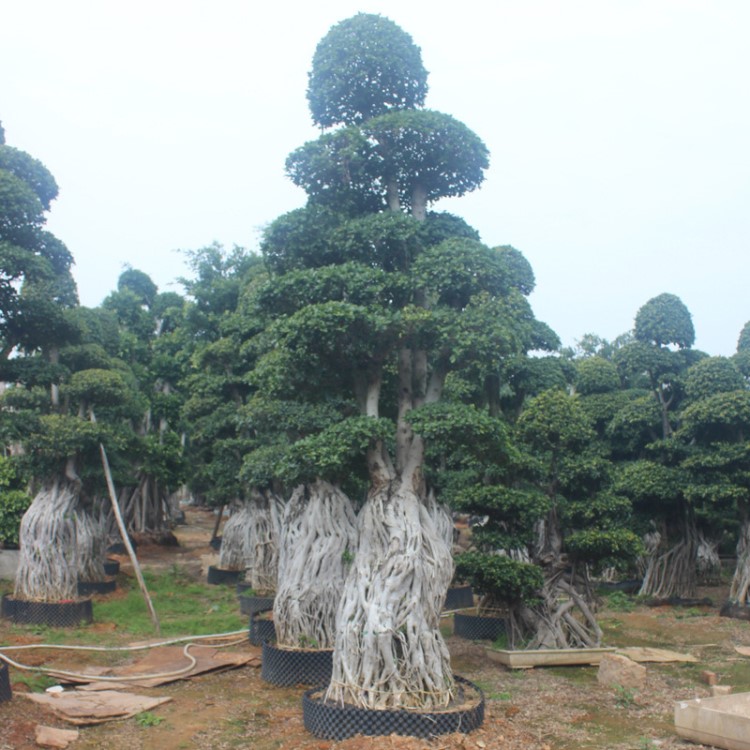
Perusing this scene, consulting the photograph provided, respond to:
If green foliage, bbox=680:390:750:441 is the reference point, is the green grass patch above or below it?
below

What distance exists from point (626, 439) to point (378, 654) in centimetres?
1262

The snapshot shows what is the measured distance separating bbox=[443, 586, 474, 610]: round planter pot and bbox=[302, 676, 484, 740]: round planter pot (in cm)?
929

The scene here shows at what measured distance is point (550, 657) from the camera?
37.0ft

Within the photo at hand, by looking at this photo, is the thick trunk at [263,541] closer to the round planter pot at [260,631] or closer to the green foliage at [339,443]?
the round planter pot at [260,631]

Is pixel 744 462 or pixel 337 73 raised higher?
pixel 337 73

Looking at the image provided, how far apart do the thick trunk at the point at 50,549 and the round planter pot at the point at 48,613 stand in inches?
18.9

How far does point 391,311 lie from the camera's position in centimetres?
978

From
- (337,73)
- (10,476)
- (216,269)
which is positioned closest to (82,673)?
(337,73)

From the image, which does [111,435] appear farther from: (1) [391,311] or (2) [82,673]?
(1) [391,311]

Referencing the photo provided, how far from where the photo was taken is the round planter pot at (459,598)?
1744 centimetres

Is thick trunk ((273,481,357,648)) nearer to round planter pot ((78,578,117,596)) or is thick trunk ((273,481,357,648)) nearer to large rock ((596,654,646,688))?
large rock ((596,654,646,688))

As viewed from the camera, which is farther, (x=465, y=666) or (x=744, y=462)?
(x=744, y=462)

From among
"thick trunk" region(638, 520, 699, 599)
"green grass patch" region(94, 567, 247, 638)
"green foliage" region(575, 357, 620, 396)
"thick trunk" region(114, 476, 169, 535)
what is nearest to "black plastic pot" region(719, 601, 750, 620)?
"thick trunk" region(638, 520, 699, 599)

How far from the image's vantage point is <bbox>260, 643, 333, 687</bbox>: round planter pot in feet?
34.8
